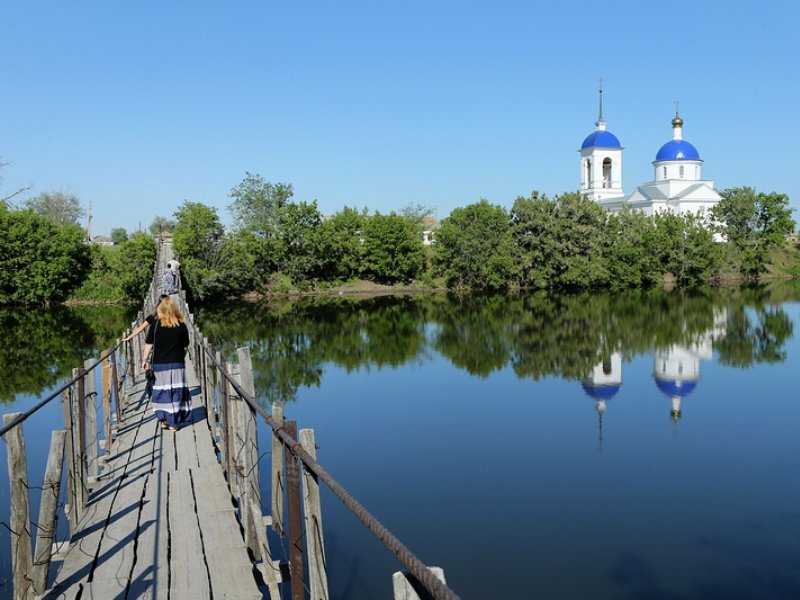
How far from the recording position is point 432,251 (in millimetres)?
58750

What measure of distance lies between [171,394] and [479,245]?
153ft

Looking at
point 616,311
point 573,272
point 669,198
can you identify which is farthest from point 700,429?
point 669,198

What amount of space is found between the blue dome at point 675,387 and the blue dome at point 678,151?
5375 centimetres

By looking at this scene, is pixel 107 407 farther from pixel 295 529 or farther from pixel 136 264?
pixel 136 264

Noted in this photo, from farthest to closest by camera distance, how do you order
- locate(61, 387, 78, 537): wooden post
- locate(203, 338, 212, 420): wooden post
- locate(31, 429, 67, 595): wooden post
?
1. locate(203, 338, 212, 420): wooden post
2. locate(61, 387, 78, 537): wooden post
3. locate(31, 429, 67, 595): wooden post

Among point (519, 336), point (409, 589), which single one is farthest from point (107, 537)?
point (519, 336)

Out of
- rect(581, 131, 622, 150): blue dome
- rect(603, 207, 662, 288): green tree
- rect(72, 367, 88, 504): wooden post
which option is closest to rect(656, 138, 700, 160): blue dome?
rect(581, 131, 622, 150): blue dome

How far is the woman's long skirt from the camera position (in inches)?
366

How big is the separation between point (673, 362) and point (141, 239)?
115ft

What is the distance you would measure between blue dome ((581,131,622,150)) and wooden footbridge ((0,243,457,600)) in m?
66.9

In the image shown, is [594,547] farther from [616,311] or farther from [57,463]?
[616,311]

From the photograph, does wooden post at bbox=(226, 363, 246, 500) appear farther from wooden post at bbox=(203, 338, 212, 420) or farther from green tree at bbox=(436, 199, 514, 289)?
green tree at bbox=(436, 199, 514, 289)

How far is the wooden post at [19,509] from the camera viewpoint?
512 cm

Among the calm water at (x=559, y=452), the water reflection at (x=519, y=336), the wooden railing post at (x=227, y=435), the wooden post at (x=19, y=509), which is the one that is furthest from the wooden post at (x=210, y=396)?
the water reflection at (x=519, y=336)
